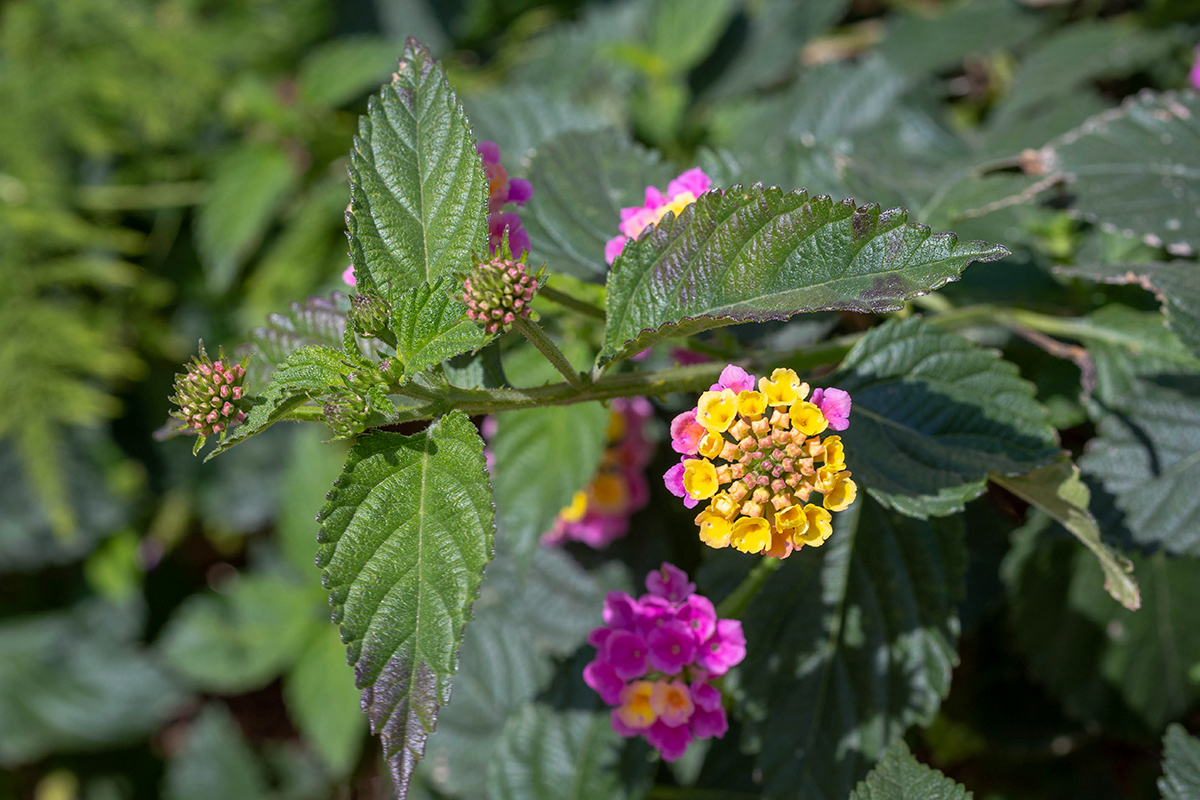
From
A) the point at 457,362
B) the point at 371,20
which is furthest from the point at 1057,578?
the point at 371,20

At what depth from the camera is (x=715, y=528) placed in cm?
71

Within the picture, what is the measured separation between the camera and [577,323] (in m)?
1.12

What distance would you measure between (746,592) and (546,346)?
355mm

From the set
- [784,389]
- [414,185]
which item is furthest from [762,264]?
[414,185]

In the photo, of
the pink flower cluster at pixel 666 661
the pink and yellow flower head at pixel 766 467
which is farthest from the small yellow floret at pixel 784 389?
the pink flower cluster at pixel 666 661

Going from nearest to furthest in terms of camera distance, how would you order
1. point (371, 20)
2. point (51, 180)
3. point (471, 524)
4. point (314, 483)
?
point (471, 524) < point (314, 483) < point (51, 180) < point (371, 20)

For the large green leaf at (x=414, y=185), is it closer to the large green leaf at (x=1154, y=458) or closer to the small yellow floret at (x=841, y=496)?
the small yellow floret at (x=841, y=496)

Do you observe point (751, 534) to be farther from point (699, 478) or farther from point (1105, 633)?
point (1105, 633)

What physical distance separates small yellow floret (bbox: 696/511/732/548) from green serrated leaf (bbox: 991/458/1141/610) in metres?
0.28

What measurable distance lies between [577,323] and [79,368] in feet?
5.33

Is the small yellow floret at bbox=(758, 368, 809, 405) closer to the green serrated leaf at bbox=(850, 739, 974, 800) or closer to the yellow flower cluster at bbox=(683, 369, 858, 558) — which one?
the yellow flower cluster at bbox=(683, 369, 858, 558)

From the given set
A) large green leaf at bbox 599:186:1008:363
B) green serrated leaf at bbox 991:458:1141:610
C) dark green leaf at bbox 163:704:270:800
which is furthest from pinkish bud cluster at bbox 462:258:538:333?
dark green leaf at bbox 163:704:270:800

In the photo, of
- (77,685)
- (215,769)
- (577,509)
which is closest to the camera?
(577,509)

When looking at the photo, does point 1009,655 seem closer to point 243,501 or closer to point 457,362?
point 457,362
